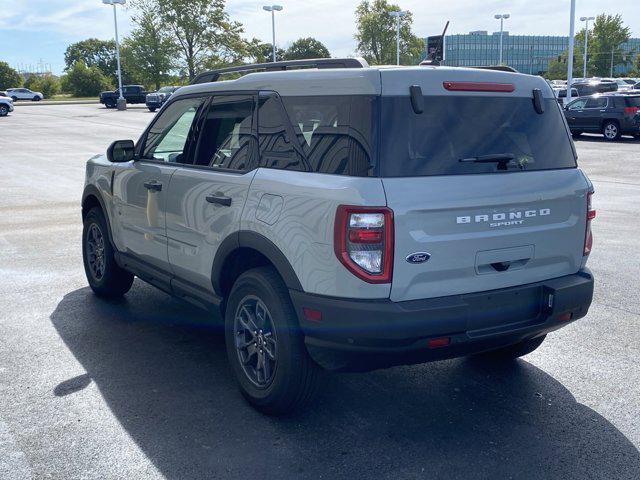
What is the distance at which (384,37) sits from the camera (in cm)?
9775

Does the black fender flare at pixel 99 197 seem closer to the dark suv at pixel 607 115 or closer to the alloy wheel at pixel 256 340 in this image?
the alloy wheel at pixel 256 340

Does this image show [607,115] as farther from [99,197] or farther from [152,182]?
[152,182]

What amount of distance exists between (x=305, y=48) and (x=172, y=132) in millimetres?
112657

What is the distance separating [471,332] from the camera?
11.7 ft

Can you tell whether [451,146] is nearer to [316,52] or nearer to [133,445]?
[133,445]

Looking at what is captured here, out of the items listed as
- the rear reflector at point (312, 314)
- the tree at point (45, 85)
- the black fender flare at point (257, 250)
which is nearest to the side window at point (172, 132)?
the black fender flare at point (257, 250)

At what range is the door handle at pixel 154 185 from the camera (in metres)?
5.04

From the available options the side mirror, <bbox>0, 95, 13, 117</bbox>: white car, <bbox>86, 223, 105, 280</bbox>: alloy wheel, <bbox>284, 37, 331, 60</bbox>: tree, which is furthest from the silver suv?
<bbox>284, 37, 331, 60</bbox>: tree

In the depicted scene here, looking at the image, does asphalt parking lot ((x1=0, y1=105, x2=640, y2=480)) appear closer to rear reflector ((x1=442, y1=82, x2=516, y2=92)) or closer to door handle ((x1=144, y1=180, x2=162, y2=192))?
door handle ((x1=144, y1=180, x2=162, y2=192))

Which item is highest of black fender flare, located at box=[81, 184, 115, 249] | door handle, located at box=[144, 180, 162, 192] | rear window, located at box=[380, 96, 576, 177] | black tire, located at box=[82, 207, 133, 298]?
rear window, located at box=[380, 96, 576, 177]

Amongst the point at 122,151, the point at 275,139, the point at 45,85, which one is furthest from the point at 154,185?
the point at 45,85

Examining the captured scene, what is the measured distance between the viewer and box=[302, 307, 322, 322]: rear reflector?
3496 mm

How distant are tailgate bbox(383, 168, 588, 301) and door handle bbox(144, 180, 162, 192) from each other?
7.29ft

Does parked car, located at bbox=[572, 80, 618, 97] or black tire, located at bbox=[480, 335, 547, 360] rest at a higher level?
parked car, located at bbox=[572, 80, 618, 97]
